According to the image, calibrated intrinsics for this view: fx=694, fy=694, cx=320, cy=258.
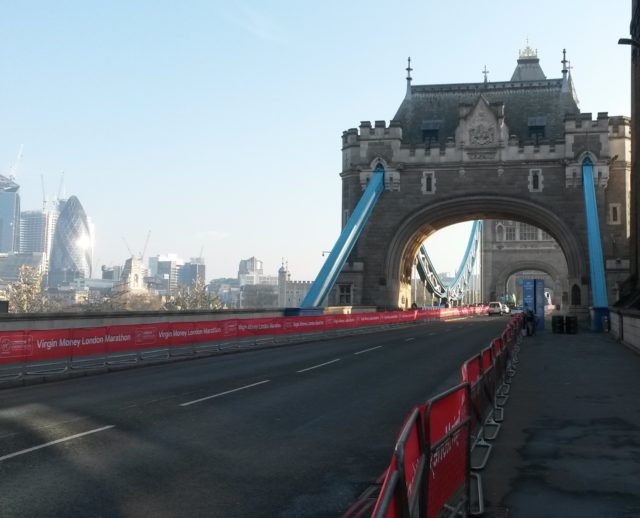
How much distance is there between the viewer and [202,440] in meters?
8.68

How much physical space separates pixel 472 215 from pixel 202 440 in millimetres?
45951

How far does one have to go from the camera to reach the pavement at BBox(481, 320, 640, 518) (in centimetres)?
631

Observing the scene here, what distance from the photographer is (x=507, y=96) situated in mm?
53469

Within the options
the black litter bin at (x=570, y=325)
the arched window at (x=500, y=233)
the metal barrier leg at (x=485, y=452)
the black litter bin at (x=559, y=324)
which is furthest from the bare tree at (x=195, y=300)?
the metal barrier leg at (x=485, y=452)

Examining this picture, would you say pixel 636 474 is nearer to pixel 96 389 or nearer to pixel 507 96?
pixel 96 389

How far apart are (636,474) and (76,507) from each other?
18.3 feet

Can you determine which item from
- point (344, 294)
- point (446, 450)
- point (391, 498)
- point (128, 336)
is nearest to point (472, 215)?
point (344, 294)

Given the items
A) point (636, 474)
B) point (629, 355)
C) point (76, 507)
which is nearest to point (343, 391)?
point (636, 474)

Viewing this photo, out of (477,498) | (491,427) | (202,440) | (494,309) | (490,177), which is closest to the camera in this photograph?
(477,498)

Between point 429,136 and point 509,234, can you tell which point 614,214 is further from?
point 509,234

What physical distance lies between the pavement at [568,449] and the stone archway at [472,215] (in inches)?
1216

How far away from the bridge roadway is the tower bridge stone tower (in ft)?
107

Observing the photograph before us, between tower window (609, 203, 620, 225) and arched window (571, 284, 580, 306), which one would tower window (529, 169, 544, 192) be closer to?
tower window (609, 203, 620, 225)

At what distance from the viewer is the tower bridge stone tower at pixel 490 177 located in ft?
151
